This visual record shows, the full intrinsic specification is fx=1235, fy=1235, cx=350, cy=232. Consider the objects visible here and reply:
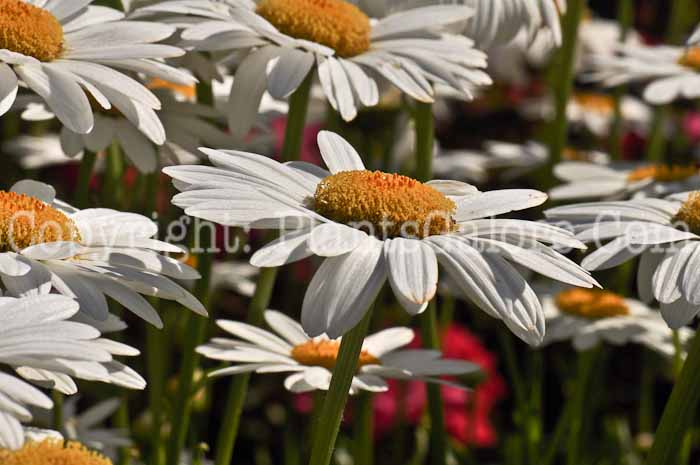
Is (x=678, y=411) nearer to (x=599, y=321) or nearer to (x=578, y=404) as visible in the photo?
(x=578, y=404)

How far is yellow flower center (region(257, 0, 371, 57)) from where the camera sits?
4.09 feet

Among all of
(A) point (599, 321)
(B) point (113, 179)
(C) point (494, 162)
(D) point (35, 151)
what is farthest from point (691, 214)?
(D) point (35, 151)

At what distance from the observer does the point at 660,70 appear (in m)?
1.66

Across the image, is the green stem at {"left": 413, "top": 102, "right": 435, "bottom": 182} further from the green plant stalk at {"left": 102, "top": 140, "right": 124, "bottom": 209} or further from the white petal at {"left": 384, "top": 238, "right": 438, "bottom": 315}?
the white petal at {"left": 384, "top": 238, "right": 438, "bottom": 315}

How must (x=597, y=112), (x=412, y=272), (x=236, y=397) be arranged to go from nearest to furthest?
(x=412, y=272) < (x=236, y=397) < (x=597, y=112)

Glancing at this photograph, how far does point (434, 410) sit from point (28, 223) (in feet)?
1.89

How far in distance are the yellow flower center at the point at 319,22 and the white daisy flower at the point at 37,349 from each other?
54cm

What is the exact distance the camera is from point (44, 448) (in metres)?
0.77

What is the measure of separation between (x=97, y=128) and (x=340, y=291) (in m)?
0.55

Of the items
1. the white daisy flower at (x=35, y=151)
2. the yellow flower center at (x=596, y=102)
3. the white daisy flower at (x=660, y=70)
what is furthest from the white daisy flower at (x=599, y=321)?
the yellow flower center at (x=596, y=102)

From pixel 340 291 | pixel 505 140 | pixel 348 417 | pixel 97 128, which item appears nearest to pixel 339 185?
pixel 340 291

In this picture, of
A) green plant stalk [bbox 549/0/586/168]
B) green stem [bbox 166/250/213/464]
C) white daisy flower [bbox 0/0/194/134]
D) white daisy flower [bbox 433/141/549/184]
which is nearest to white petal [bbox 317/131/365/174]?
white daisy flower [bbox 0/0/194/134]

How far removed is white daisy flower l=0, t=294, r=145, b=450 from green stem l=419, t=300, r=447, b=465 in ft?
1.91

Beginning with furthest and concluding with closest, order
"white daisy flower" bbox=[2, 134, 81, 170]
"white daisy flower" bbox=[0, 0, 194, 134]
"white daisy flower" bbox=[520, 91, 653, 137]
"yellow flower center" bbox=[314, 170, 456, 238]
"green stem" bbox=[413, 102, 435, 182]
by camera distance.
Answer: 1. "white daisy flower" bbox=[520, 91, 653, 137]
2. "white daisy flower" bbox=[2, 134, 81, 170]
3. "green stem" bbox=[413, 102, 435, 182]
4. "white daisy flower" bbox=[0, 0, 194, 134]
5. "yellow flower center" bbox=[314, 170, 456, 238]
